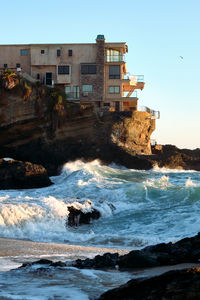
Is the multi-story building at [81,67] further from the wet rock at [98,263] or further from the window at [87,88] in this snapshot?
the wet rock at [98,263]

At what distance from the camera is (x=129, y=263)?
9.12 metres

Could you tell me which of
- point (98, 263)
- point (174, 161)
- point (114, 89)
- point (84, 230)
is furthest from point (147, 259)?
point (114, 89)

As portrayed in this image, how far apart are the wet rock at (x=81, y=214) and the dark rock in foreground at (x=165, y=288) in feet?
40.8

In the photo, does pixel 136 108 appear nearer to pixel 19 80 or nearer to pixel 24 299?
pixel 19 80

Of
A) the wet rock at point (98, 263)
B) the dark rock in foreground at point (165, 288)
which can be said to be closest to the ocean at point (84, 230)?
the wet rock at point (98, 263)

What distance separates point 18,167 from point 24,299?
2546 centimetres

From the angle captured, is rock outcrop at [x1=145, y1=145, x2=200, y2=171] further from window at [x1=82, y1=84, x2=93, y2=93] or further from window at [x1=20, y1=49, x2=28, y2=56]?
window at [x1=20, y1=49, x2=28, y2=56]

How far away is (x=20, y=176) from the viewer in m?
31.1

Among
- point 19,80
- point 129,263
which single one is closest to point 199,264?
point 129,263

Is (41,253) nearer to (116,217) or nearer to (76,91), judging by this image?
(116,217)

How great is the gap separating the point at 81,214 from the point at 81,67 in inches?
1162

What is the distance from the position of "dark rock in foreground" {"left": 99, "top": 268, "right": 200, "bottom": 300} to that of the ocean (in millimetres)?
848

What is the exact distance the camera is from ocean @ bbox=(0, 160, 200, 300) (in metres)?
7.50

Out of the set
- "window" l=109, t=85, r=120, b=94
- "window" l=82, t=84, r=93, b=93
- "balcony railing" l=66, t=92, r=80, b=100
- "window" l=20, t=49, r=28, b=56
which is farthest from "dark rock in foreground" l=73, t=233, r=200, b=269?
"window" l=20, t=49, r=28, b=56
